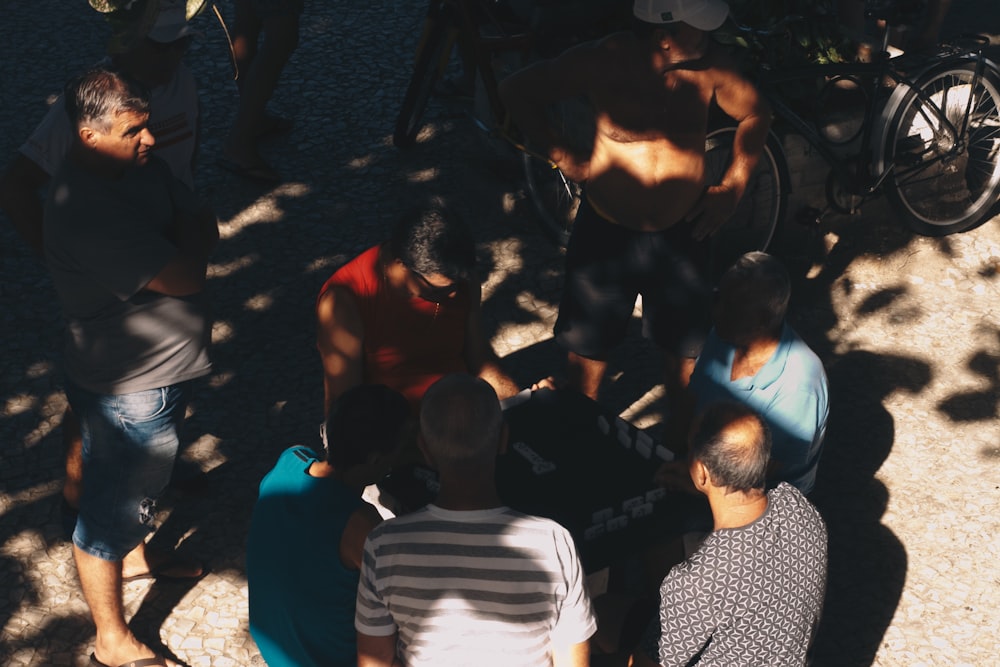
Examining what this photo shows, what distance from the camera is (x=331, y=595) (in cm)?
326

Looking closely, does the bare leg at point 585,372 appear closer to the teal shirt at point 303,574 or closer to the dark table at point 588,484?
the dark table at point 588,484

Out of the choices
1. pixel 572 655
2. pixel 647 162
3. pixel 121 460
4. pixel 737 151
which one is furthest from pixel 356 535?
pixel 737 151

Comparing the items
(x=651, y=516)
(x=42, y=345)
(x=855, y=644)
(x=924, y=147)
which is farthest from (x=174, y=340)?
(x=924, y=147)

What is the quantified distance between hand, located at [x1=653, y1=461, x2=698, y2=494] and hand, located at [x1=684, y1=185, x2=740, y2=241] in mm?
1241

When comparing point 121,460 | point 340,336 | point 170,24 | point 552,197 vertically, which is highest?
point 170,24

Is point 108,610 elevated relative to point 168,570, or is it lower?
elevated

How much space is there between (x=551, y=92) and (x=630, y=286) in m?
0.83

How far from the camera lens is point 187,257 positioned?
3.64 m

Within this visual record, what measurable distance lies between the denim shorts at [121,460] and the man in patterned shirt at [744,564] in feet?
5.67

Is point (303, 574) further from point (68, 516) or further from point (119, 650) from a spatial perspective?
point (68, 516)

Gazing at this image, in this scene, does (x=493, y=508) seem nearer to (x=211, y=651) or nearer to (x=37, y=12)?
(x=211, y=651)

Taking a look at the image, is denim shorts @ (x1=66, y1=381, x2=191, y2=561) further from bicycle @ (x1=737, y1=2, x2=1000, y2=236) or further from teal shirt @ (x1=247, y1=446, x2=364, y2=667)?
bicycle @ (x1=737, y1=2, x2=1000, y2=236)

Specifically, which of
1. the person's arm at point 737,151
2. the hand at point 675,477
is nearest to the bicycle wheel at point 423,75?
the person's arm at point 737,151

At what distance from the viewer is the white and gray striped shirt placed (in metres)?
2.83
